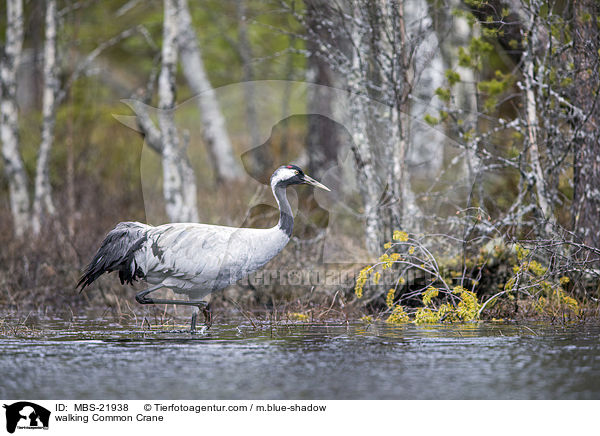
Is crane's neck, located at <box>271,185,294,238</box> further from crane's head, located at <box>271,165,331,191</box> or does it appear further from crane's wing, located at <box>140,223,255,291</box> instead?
crane's wing, located at <box>140,223,255,291</box>

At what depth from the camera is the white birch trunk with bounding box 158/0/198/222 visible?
11.2m

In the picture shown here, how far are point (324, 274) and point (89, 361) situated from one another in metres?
3.43

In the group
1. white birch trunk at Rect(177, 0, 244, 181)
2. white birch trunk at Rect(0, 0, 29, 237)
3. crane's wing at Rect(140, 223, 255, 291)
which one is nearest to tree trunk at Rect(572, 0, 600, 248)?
crane's wing at Rect(140, 223, 255, 291)

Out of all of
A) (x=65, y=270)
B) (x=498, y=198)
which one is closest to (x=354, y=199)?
(x=498, y=198)

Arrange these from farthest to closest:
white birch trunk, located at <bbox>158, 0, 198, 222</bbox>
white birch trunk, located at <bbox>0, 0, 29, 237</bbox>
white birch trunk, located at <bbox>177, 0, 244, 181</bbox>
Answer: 1. white birch trunk, located at <bbox>177, 0, 244, 181</bbox>
2. white birch trunk, located at <bbox>0, 0, 29, 237</bbox>
3. white birch trunk, located at <bbox>158, 0, 198, 222</bbox>

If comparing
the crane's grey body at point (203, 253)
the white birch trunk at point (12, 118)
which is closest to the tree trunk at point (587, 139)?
the crane's grey body at point (203, 253)

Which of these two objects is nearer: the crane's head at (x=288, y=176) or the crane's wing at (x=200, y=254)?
the crane's wing at (x=200, y=254)

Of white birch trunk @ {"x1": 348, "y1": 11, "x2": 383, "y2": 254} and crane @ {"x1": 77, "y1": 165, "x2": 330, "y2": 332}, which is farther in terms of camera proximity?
white birch trunk @ {"x1": 348, "y1": 11, "x2": 383, "y2": 254}

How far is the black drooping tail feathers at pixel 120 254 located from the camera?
770 cm

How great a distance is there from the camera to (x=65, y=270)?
9.95 m
